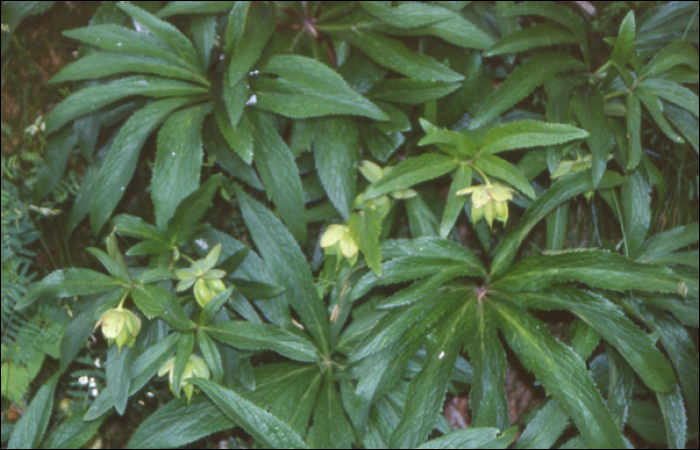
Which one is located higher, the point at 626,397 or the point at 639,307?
the point at 639,307

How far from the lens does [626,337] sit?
1.43 meters

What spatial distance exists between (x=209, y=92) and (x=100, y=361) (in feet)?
2.95

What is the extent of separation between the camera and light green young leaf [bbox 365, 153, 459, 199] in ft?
4.74

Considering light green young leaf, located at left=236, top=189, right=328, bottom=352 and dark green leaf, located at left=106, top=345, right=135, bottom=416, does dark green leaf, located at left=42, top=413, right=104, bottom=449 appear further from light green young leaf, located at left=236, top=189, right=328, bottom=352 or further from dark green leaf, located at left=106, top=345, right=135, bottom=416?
light green young leaf, located at left=236, top=189, right=328, bottom=352

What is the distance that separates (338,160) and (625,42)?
86cm

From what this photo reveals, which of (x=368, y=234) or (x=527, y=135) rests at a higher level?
(x=527, y=135)

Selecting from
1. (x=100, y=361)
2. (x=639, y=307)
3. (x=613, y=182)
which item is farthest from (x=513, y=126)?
(x=100, y=361)

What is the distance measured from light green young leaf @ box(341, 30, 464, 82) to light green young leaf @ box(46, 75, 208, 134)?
566mm

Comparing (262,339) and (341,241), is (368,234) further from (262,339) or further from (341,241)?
(262,339)

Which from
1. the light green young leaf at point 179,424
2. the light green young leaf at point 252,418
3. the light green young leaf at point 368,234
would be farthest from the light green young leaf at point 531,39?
the light green young leaf at point 179,424

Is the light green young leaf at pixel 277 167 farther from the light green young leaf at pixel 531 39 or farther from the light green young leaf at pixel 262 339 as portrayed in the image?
the light green young leaf at pixel 531 39

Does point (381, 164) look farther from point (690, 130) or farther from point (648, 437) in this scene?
point (648, 437)

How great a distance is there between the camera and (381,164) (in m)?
1.71

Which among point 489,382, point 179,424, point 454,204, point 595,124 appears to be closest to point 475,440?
point 489,382
